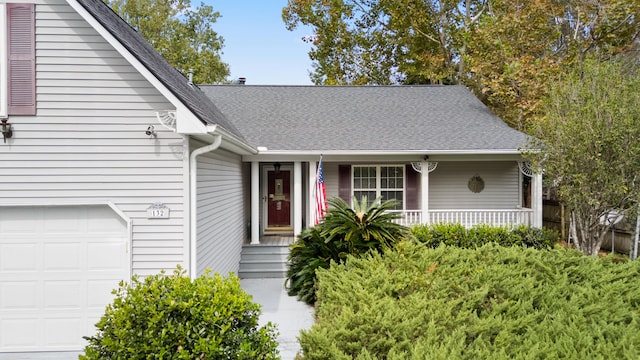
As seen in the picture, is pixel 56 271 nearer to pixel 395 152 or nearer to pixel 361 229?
pixel 361 229

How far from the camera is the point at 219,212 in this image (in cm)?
771

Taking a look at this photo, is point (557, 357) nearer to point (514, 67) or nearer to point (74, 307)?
point (74, 307)

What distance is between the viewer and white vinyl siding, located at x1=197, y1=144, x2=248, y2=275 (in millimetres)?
6379

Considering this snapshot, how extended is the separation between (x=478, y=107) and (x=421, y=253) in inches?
349

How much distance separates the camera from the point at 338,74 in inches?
901

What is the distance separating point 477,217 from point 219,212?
7.18 metres

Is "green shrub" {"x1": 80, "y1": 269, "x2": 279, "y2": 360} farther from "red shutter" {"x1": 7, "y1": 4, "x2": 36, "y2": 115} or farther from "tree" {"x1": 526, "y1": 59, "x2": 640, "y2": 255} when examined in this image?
"tree" {"x1": 526, "y1": 59, "x2": 640, "y2": 255}

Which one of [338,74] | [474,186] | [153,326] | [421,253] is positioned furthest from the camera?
[338,74]

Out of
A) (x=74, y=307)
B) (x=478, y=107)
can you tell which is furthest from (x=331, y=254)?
(x=478, y=107)

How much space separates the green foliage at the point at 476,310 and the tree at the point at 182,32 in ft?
73.1

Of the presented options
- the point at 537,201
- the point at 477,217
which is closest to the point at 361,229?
the point at 477,217

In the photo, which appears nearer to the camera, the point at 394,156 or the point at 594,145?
the point at 594,145

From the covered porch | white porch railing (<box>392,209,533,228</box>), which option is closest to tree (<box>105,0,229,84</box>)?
the covered porch

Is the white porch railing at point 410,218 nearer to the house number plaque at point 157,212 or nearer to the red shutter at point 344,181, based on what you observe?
the red shutter at point 344,181
